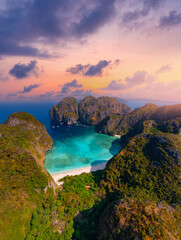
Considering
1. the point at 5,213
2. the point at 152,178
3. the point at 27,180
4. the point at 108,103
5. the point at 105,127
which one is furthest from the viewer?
the point at 108,103

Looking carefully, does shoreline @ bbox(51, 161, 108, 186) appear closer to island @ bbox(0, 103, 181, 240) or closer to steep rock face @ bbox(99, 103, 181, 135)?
island @ bbox(0, 103, 181, 240)

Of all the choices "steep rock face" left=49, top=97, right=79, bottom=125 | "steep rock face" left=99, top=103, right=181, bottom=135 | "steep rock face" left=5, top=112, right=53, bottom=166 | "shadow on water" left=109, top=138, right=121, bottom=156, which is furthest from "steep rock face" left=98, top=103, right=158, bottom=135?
"steep rock face" left=5, top=112, right=53, bottom=166

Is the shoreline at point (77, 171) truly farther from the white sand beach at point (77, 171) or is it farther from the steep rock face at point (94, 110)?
the steep rock face at point (94, 110)

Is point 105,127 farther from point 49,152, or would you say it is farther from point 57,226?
point 57,226

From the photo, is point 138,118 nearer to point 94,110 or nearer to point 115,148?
point 115,148

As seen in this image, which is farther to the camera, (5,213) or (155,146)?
(155,146)

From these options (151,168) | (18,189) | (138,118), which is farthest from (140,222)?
(138,118)

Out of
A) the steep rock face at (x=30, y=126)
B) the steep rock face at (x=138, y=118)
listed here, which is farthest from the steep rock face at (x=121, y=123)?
the steep rock face at (x=30, y=126)

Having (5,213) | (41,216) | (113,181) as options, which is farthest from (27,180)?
(113,181)
